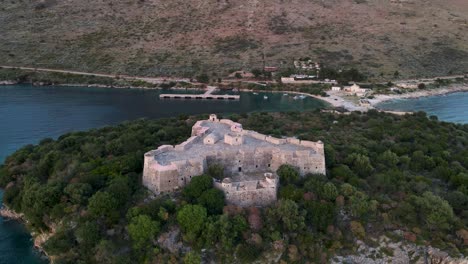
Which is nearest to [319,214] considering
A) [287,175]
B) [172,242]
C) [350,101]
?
[287,175]

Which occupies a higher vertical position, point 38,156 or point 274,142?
point 274,142

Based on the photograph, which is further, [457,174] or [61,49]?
[61,49]

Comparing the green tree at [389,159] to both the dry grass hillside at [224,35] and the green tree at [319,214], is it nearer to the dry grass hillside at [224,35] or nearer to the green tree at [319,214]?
the green tree at [319,214]

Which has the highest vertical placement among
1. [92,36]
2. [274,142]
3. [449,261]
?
[92,36]

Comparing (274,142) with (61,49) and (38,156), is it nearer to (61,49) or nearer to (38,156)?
(38,156)

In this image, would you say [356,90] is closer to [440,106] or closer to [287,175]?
[440,106]

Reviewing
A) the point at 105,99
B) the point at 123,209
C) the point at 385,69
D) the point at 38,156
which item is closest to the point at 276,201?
the point at 123,209
